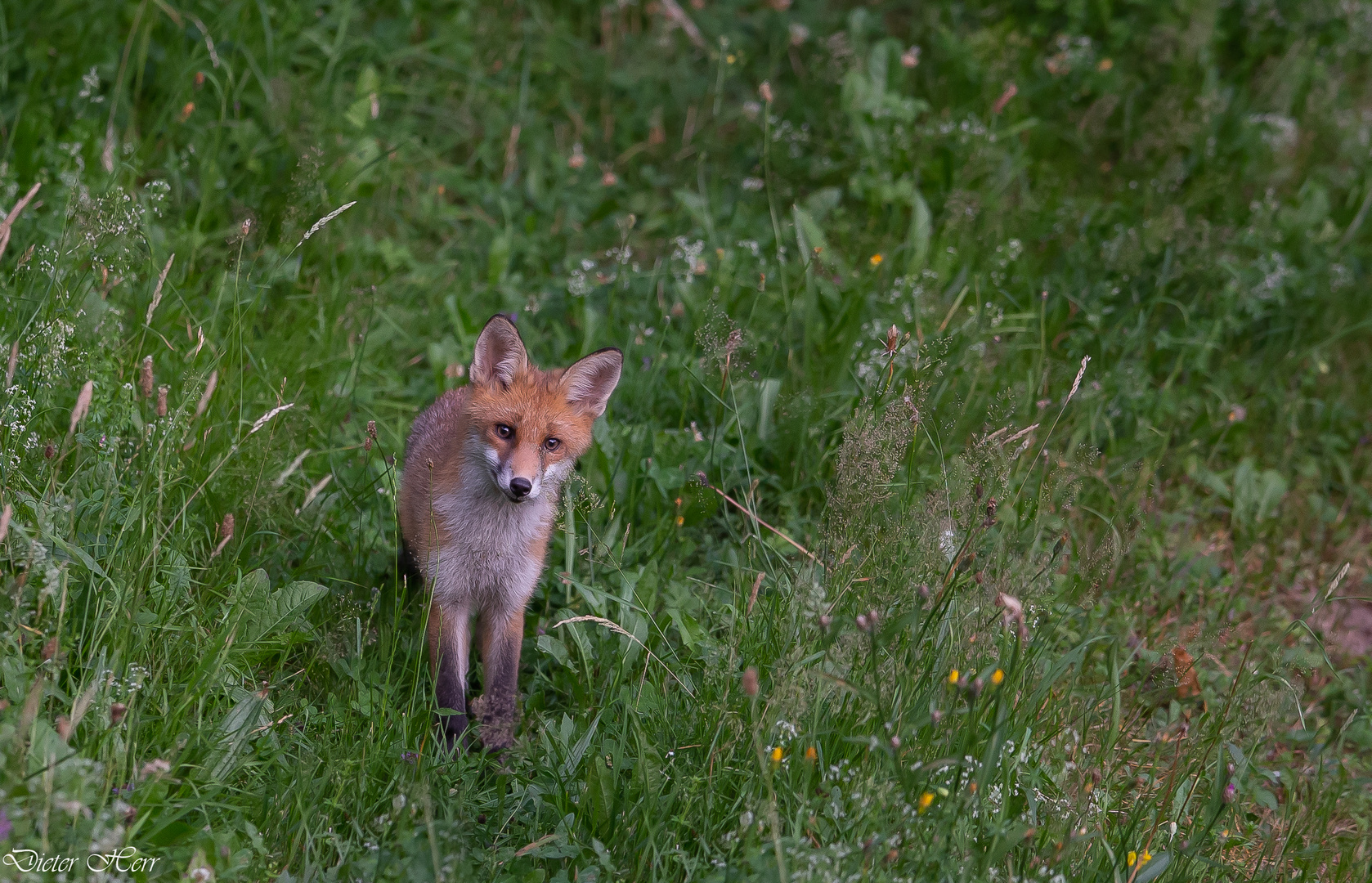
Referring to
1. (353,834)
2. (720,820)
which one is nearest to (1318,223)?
(720,820)

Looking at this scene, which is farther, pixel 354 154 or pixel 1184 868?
pixel 354 154

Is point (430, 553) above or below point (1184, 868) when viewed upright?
above

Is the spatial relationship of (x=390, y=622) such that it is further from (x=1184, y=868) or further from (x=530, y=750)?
(x=1184, y=868)

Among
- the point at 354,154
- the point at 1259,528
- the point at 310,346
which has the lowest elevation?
the point at 1259,528

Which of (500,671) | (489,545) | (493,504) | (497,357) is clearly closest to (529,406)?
(497,357)

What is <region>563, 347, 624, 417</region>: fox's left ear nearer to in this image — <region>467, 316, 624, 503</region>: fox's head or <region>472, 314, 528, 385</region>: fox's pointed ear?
<region>467, 316, 624, 503</region>: fox's head

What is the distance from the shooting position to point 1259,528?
16.7 ft

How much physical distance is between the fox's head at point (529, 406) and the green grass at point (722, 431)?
1.06ft

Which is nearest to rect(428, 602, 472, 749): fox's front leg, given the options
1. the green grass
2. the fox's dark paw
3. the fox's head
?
the fox's dark paw

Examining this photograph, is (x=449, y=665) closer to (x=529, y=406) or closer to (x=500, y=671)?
(x=500, y=671)

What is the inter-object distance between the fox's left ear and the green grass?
13.9 inches

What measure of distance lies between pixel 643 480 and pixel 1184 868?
230 centimetres

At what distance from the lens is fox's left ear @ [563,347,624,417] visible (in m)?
3.80

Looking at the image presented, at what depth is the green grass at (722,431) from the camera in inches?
115
